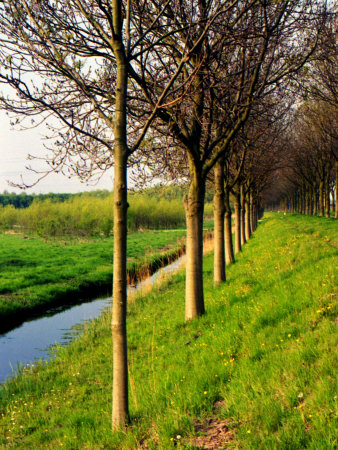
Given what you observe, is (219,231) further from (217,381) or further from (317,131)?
(317,131)

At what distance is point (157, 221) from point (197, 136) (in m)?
77.3

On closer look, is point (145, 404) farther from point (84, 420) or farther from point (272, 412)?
point (272, 412)

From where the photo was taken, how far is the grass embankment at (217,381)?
138 inches

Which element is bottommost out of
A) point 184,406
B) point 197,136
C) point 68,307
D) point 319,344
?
point 68,307

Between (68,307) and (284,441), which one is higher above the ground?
(284,441)

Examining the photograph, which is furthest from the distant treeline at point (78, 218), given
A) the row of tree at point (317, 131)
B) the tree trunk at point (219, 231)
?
the tree trunk at point (219, 231)

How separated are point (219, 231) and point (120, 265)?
812 centimetres

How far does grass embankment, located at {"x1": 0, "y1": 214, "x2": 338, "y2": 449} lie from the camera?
3.50m

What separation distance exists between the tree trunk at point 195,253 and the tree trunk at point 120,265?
4.10m

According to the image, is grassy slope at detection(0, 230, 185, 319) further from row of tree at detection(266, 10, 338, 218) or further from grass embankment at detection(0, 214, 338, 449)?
row of tree at detection(266, 10, 338, 218)

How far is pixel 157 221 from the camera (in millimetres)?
85875

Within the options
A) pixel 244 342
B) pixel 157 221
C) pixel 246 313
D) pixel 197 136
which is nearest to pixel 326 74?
pixel 197 136

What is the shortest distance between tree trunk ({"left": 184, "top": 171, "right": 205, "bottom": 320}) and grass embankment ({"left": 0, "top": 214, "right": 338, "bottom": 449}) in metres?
0.45

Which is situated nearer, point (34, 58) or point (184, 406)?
point (184, 406)
